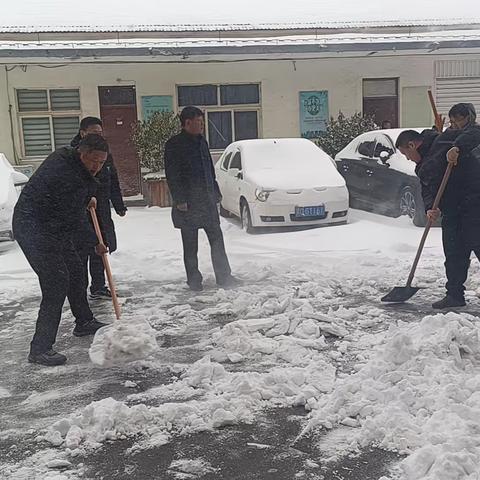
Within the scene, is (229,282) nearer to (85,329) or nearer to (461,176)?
(85,329)

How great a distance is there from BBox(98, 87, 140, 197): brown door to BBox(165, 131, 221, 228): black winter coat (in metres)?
9.13

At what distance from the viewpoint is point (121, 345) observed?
4.62 meters

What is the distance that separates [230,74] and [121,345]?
12144 millimetres

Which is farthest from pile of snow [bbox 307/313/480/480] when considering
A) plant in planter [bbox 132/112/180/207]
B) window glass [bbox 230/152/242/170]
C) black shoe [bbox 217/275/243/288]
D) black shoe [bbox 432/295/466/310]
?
plant in planter [bbox 132/112/180/207]

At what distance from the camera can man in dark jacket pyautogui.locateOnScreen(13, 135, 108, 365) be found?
4793 mm

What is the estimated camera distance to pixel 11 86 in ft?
49.1

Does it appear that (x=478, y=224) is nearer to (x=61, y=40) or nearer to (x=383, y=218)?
(x=383, y=218)

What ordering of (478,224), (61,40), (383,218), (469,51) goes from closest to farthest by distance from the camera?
(478,224) < (383,218) < (61,40) < (469,51)

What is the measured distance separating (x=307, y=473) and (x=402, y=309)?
9.93ft

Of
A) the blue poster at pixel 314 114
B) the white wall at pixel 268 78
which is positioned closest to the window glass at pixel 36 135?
the white wall at pixel 268 78

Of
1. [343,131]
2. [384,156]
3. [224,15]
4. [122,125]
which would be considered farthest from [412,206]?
[224,15]

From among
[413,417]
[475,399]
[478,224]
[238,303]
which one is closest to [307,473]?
[413,417]

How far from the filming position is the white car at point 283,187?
33.4ft

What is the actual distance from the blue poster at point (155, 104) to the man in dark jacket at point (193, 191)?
8.91 meters
